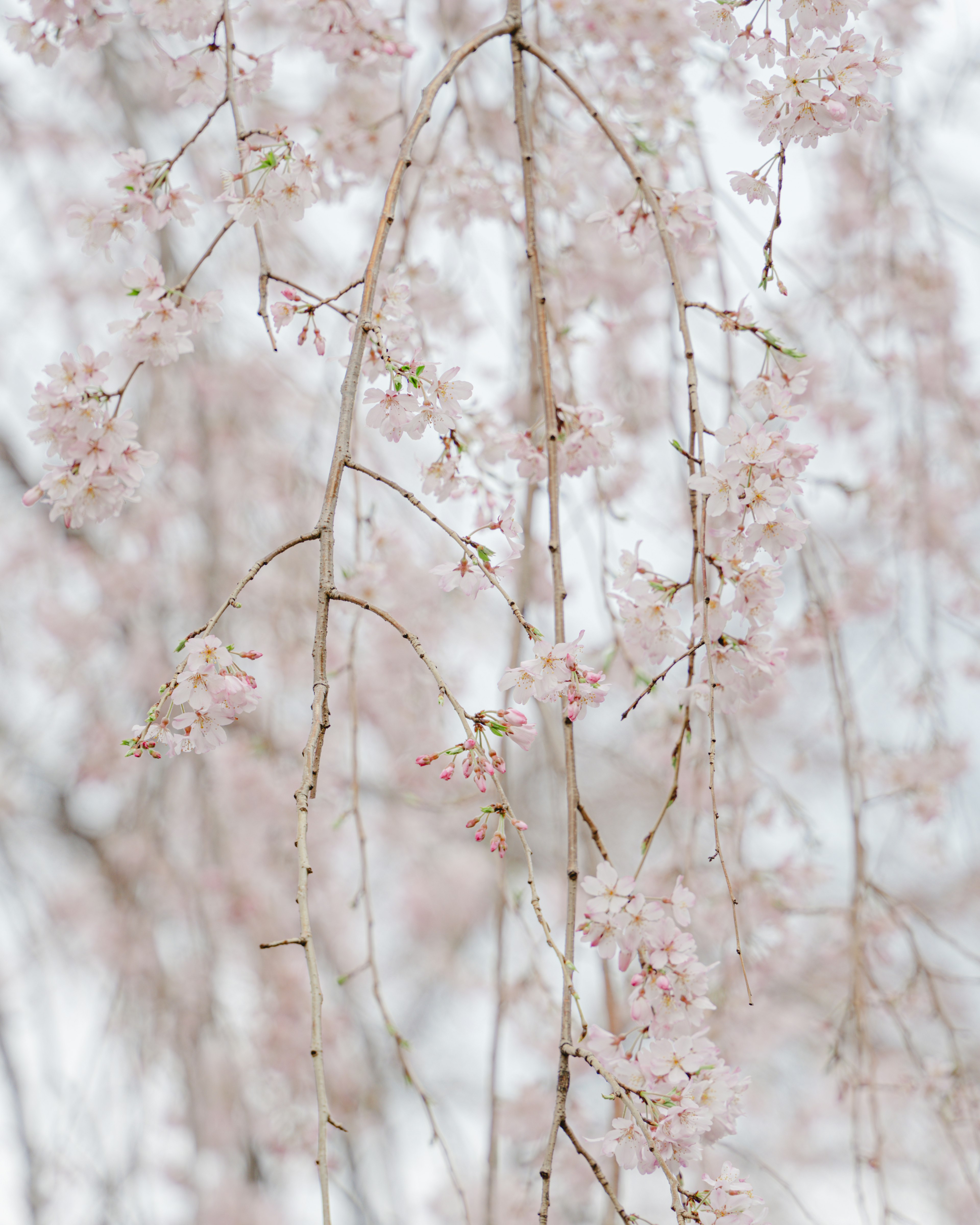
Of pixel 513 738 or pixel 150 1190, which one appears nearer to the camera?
pixel 513 738

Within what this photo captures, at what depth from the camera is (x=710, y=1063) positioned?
0.95m

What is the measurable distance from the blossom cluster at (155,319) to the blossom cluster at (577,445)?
0.40m

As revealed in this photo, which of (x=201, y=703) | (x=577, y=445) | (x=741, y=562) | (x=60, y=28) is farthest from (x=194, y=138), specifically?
(x=741, y=562)

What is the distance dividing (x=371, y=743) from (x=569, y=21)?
2.76 metres

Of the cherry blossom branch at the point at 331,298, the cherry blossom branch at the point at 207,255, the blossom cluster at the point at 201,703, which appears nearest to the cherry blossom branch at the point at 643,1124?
the blossom cluster at the point at 201,703

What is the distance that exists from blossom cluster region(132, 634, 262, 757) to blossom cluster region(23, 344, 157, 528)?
0.31 metres

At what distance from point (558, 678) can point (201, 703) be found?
0.32 meters

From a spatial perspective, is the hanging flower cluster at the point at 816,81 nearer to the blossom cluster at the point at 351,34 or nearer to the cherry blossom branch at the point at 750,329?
the cherry blossom branch at the point at 750,329

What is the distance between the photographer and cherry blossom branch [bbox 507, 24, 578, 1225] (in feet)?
2.79

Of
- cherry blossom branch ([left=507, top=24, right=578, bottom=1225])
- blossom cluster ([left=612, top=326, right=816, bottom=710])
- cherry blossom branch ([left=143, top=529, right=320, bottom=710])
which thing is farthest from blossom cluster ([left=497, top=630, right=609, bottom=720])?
cherry blossom branch ([left=143, top=529, right=320, bottom=710])

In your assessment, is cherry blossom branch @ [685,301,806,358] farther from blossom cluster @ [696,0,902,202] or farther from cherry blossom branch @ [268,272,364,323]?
cherry blossom branch @ [268,272,364,323]

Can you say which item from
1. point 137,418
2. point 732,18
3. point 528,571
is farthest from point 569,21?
point 137,418

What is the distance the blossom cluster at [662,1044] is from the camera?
0.89 metres

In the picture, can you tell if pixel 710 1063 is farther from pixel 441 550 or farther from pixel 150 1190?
pixel 150 1190
